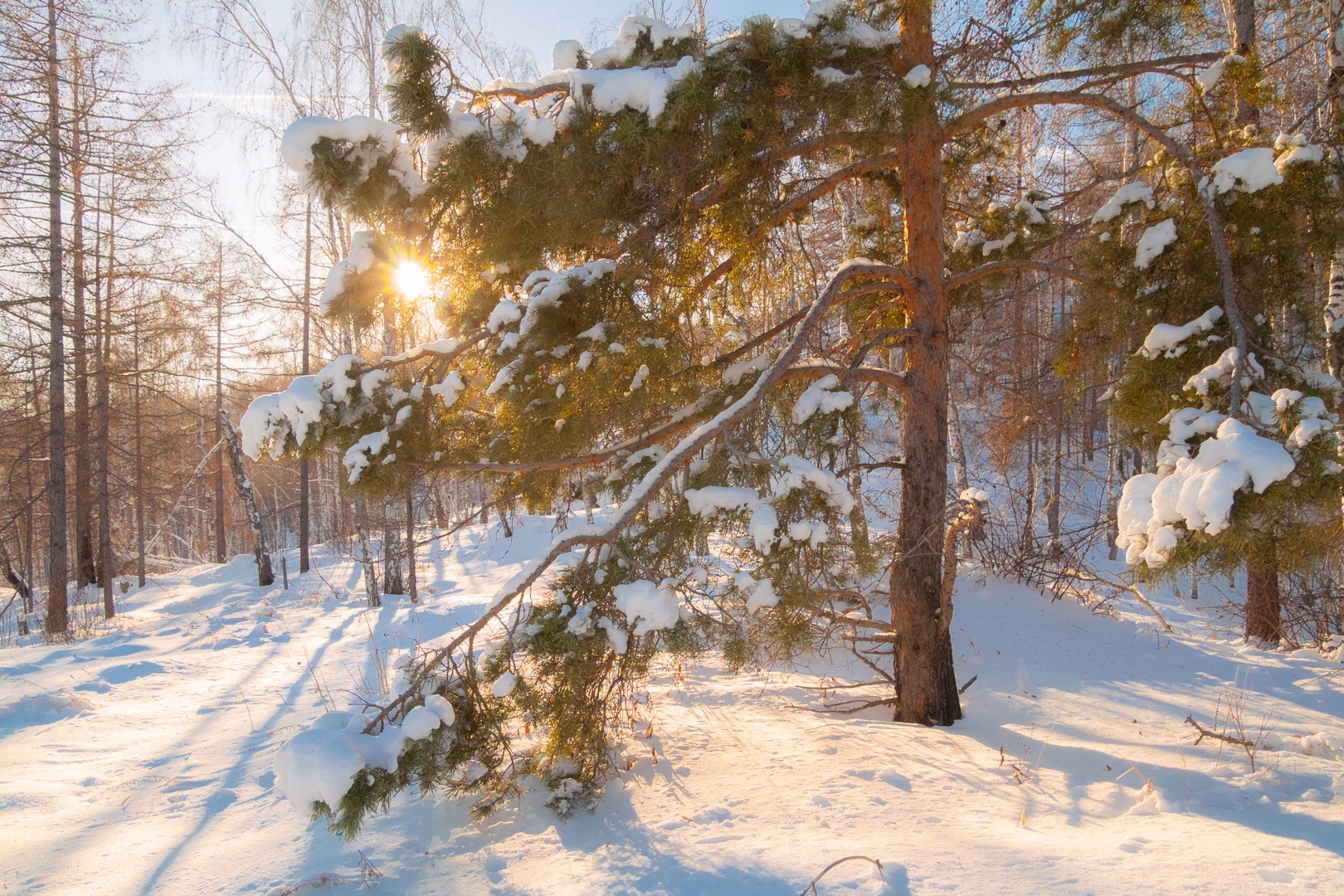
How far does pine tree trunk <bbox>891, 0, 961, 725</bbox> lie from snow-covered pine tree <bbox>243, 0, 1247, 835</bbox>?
2 centimetres

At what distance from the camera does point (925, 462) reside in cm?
443

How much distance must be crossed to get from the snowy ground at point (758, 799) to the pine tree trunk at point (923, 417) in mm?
760

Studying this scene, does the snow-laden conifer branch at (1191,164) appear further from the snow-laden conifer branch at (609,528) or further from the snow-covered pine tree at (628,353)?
the snow-laden conifer branch at (609,528)

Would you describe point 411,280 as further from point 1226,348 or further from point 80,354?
point 80,354

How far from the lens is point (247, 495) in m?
14.4

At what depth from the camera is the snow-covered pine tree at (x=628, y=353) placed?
2.93 m

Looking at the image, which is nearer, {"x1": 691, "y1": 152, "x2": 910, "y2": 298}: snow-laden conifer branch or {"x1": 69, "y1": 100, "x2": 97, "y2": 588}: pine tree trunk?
{"x1": 691, "y1": 152, "x2": 910, "y2": 298}: snow-laden conifer branch

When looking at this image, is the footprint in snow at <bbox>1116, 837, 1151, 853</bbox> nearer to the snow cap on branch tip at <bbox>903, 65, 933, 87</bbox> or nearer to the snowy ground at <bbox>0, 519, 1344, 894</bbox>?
the snowy ground at <bbox>0, 519, 1344, 894</bbox>

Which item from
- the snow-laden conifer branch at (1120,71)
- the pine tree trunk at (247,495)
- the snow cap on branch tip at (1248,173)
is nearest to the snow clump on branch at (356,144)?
the snow-laden conifer branch at (1120,71)

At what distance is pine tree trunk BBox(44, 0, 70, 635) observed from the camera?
30.7 ft

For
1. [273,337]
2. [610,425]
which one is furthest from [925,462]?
[273,337]

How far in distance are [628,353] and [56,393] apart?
1110 cm

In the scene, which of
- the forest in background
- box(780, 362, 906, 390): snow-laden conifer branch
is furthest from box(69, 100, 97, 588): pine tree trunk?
box(780, 362, 906, 390): snow-laden conifer branch

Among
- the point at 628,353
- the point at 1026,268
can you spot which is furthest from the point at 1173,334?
the point at 628,353
